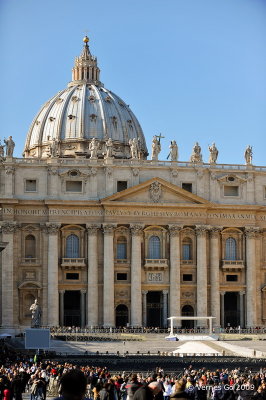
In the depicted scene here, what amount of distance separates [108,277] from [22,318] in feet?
28.0

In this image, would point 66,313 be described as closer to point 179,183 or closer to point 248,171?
point 179,183

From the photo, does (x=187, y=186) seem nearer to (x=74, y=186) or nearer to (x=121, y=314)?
(x=74, y=186)

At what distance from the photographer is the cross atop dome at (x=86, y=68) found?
450 feet

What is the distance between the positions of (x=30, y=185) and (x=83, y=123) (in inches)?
1718

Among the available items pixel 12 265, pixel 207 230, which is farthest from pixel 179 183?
pixel 12 265

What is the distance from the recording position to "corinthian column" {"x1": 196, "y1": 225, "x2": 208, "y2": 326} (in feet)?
276

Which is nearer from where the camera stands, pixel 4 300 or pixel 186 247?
pixel 4 300

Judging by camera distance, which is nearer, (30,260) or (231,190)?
(30,260)

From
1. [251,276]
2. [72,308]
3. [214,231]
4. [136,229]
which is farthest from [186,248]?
[72,308]

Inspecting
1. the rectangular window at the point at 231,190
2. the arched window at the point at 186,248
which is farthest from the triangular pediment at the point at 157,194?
the arched window at the point at 186,248

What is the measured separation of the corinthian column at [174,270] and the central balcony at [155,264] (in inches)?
25.4

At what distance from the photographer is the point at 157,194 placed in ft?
276

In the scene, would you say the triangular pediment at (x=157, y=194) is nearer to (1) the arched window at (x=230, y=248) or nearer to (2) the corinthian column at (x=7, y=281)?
(1) the arched window at (x=230, y=248)

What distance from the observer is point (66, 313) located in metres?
84.2
